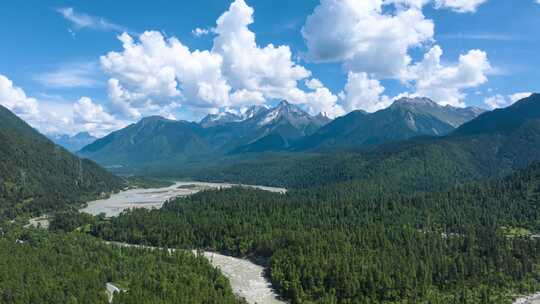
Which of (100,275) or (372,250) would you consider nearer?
(100,275)

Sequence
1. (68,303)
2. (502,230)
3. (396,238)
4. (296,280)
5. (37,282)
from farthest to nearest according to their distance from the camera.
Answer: (502,230), (396,238), (296,280), (37,282), (68,303)

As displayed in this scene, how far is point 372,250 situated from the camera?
145 m

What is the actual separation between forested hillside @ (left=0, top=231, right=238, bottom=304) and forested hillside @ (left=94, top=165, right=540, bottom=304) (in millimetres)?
22802

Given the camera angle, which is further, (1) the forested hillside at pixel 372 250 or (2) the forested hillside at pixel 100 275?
(1) the forested hillside at pixel 372 250

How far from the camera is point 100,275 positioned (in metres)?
119

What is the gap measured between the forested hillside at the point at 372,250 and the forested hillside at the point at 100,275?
2280 cm

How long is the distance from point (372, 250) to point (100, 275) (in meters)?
78.6

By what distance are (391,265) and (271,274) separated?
3359 centimetres

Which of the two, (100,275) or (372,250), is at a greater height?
(372,250)

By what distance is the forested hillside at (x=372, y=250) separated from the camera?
398 ft

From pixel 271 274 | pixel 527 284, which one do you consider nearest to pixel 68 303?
pixel 271 274

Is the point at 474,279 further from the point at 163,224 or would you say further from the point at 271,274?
the point at 163,224

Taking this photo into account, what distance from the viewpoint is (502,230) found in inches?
7121

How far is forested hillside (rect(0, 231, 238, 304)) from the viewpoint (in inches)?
4114
